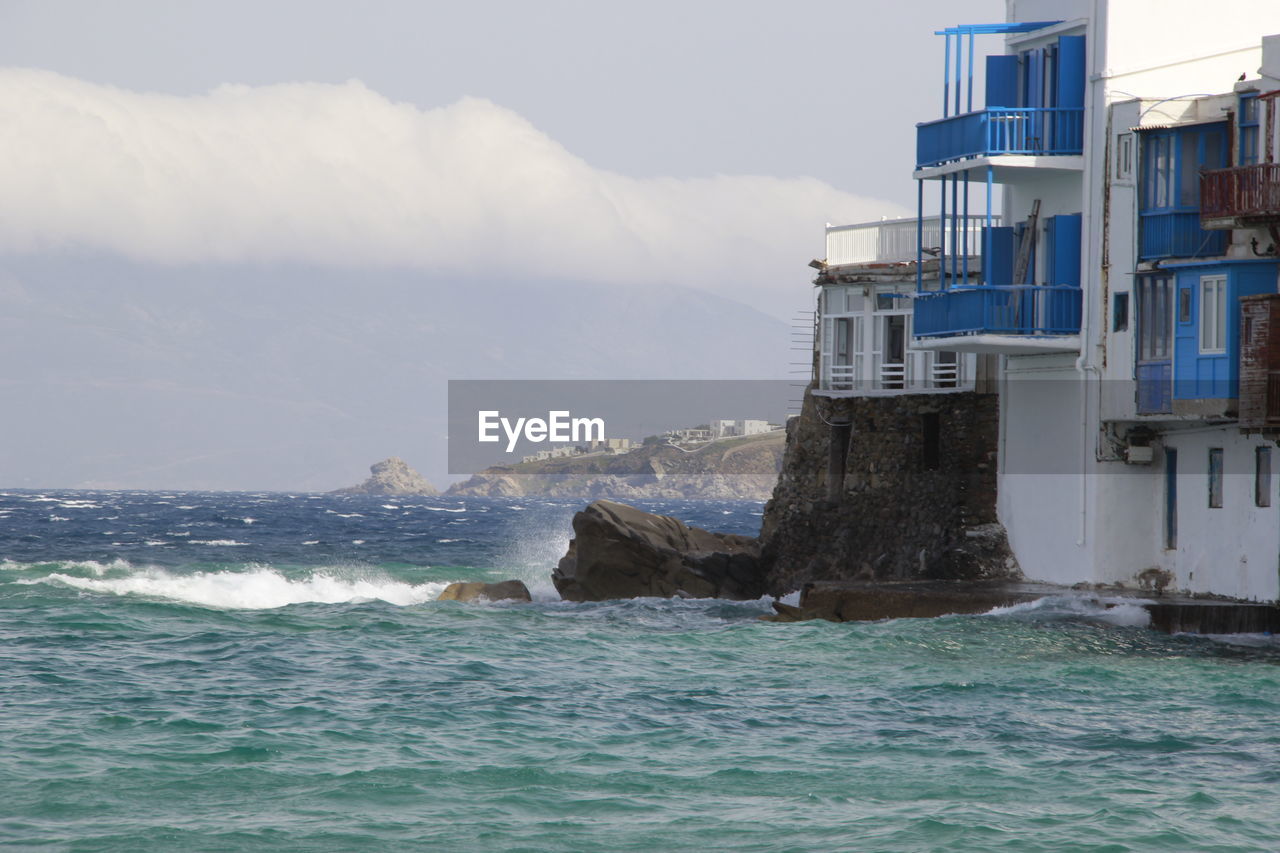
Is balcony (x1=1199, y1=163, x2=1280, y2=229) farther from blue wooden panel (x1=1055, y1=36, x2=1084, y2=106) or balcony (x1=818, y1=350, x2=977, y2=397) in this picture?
balcony (x1=818, y1=350, x2=977, y2=397)

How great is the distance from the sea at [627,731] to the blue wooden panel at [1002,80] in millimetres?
9753

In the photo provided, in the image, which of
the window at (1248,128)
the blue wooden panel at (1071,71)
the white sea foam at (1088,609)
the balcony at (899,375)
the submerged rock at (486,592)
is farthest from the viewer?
the submerged rock at (486,592)

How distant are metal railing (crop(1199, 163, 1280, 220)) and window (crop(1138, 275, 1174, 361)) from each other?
1807 millimetres

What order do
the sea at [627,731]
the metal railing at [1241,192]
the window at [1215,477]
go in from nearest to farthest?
the sea at [627,731] < the metal railing at [1241,192] < the window at [1215,477]

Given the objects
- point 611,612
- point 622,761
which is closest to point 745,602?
point 611,612

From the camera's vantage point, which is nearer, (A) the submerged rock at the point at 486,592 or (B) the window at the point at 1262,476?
(B) the window at the point at 1262,476

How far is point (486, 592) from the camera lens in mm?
36438

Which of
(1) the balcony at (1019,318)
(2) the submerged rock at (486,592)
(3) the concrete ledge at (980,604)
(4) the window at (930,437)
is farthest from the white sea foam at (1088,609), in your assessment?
(2) the submerged rock at (486,592)

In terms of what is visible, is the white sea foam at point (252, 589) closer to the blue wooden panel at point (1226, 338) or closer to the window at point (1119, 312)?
the window at point (1119, 312)

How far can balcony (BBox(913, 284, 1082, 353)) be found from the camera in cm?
2908

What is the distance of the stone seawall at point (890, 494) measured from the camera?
104 feet

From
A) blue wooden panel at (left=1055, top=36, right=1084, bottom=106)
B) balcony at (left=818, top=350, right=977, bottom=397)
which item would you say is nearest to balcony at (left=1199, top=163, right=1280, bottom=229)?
blue wooden panel at (left=1055, top=36, right=1084, bottom=106)

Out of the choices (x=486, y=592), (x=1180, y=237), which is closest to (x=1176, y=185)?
(x=1180, y=237)

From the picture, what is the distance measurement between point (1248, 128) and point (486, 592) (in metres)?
18.8
